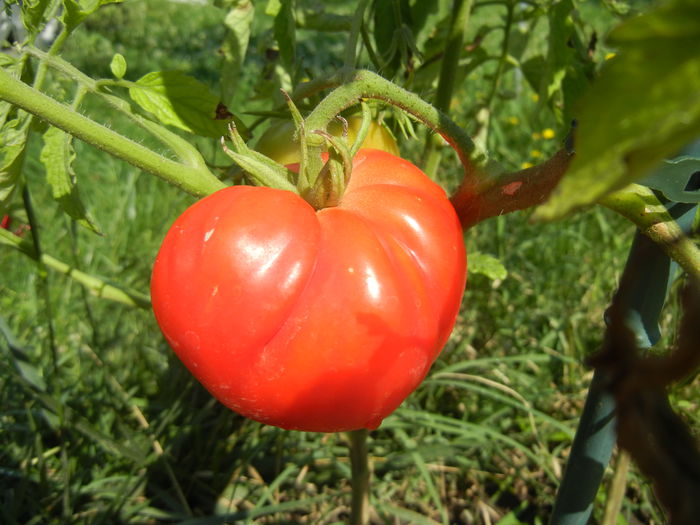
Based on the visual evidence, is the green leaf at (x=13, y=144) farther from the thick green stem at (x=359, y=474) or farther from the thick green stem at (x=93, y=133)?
the thick green stem at (x=359, y=474)

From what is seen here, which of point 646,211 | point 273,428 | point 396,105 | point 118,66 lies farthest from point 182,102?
point 273,428

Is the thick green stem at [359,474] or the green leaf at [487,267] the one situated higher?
the green leaf at [487,267]

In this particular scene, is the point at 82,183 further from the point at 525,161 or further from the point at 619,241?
the point at 619,241

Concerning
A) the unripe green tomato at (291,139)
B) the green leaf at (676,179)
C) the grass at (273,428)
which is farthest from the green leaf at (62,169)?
the green leaf at (676,179)

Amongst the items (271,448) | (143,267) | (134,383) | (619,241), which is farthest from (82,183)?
(619,241)

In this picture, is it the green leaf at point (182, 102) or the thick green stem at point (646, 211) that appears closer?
the thick green stem at point (646, 211)

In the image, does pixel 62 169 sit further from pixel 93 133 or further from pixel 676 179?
pixel 676 179

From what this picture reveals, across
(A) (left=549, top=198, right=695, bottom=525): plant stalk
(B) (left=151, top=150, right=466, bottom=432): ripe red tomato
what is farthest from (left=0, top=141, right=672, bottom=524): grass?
(B) (left=151, top=150, right=466, bottom=432): ripe red tomato

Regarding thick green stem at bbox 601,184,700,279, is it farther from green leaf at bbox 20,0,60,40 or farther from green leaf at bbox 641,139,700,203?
green leaf at bbox 20,0,60,40
